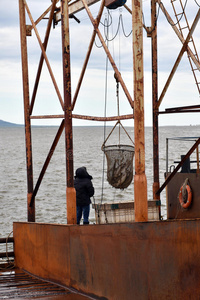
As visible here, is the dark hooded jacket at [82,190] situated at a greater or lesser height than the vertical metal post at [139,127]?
lesser

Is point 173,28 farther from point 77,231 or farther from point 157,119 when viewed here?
point 77,231

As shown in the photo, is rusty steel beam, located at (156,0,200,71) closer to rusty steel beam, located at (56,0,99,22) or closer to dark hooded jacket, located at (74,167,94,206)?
rusty steel beam, located at (56,0,99,22)

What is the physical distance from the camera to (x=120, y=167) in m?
10.9

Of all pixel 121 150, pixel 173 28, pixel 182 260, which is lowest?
pixel 182 260

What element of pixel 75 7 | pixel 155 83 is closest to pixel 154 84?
pixel 155 83

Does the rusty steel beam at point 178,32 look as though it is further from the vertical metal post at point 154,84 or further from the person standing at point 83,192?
the person standing at point 83,192

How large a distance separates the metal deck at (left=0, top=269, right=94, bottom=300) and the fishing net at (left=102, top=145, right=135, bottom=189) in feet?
8.53

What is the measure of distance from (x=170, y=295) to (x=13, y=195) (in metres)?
29.4

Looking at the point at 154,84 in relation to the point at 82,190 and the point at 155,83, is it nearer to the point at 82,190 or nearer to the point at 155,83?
the point at 155,83

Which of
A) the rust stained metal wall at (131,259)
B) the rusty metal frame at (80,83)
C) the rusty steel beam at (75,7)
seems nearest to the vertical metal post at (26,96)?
the rusty metal frame at (80,83)

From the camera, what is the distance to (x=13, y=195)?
35.5 meters

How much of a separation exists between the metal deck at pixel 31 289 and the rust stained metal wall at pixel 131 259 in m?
0.16

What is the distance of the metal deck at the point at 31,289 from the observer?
823 centimetres

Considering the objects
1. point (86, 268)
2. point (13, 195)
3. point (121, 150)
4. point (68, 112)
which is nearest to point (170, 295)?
point (86, 268)
